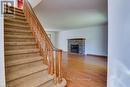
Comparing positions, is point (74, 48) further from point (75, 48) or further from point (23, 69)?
point (23, 69)

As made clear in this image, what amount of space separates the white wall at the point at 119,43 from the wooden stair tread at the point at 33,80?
1345mm

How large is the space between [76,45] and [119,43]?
9.47 metres

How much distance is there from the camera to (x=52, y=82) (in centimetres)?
279

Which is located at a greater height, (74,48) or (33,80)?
(74,48)

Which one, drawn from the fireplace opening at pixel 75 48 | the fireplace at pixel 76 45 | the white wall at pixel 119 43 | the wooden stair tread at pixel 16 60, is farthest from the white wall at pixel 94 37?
the white wall at pixel 119 43

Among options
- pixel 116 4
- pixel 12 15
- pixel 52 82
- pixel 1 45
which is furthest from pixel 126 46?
pixel 12 15

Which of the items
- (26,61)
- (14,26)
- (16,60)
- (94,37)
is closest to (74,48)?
(94,37)

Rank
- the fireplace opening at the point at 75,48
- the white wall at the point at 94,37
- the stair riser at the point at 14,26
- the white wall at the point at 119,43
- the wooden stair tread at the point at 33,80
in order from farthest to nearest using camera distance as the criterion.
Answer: the fireplace opening at the point at 75,48
the white wall at the point at 94,37
the stair riser at the point at 14,26
the wooden stair tread at the point at 33,80
the white wall at the point at 119,43

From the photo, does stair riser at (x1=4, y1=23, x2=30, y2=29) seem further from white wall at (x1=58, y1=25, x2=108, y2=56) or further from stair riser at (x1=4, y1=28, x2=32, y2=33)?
white wall at (x1=58, y1=25, x2=108, y2=56)

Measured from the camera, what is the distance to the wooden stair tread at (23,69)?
2265mm

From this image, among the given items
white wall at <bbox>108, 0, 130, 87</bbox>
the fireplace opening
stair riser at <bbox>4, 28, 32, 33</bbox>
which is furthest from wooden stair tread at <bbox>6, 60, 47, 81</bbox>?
the fireplace opening

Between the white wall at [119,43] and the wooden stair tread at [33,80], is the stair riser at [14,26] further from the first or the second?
the white wall at [119,43]

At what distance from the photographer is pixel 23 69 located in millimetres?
2609

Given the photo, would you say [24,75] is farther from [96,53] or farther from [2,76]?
[96,53]
